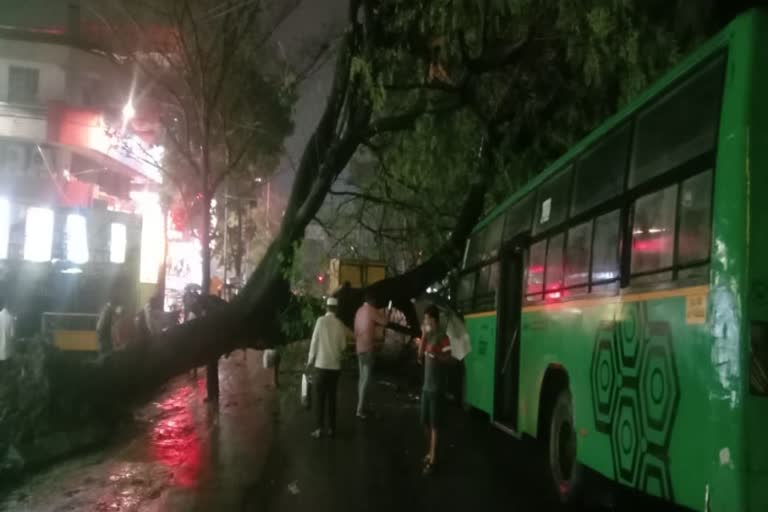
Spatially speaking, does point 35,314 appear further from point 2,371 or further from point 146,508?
point 146,508

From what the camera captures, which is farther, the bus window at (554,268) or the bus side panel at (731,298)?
the bus window at (554,268)

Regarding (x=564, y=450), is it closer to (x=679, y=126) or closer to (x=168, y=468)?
(x=679, y=126)

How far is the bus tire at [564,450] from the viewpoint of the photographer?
763 centimetres

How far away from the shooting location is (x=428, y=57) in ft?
44.0

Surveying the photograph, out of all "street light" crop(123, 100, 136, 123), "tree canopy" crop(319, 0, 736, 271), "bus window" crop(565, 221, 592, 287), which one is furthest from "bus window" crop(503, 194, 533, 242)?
"street light" crop(123, 100, 136, 123)

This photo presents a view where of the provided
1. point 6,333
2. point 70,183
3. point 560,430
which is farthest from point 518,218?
point 70,183

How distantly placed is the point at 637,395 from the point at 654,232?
3.77ft

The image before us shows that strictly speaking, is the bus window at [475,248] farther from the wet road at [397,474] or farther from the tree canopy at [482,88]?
the wet road at [397,474]

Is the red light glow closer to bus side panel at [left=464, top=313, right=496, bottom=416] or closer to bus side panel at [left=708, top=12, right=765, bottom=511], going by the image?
bus side panel at [left=464, top=313, right=496, bottom=416]

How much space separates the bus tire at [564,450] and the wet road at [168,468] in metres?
3.08

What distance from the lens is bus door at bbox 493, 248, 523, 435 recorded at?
10.3m

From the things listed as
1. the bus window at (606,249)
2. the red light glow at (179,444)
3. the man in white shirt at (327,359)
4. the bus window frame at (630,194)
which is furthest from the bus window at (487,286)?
the red light glow at (179,444)

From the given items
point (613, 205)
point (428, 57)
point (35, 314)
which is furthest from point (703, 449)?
point (35, 314)

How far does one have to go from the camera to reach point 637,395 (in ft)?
18.8
